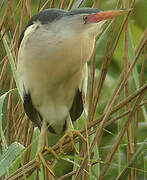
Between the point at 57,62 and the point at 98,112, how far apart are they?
0.64 m

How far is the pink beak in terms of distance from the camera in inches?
37.8

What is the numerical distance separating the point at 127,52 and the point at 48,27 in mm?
187

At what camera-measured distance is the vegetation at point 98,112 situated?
3.21ft

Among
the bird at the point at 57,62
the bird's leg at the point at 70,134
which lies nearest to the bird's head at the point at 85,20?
the bird at the point at 57,62

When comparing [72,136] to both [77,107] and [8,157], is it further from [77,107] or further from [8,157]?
[8,157]

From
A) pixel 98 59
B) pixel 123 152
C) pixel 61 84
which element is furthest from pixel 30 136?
pixel 98 59

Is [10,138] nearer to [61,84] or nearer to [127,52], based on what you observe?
[61,84]

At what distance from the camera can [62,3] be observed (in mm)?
1313

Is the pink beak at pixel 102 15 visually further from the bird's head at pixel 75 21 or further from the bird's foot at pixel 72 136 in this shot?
the bird's foot at pixel 72 136

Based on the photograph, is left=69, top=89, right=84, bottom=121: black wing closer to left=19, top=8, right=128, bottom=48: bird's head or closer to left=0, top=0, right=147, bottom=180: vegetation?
left=0, top=0, right=147, bottom=180: vegetation

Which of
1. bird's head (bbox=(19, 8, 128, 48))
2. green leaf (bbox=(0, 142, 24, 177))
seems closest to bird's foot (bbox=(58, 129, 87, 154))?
green leaf (bbox=(0, 142, 24, 177))

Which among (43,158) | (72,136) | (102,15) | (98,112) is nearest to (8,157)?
(43,158)

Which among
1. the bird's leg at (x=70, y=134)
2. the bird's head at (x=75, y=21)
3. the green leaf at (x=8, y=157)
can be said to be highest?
the bird's head at (x=75, y=21)

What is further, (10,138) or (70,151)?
(10,138)
